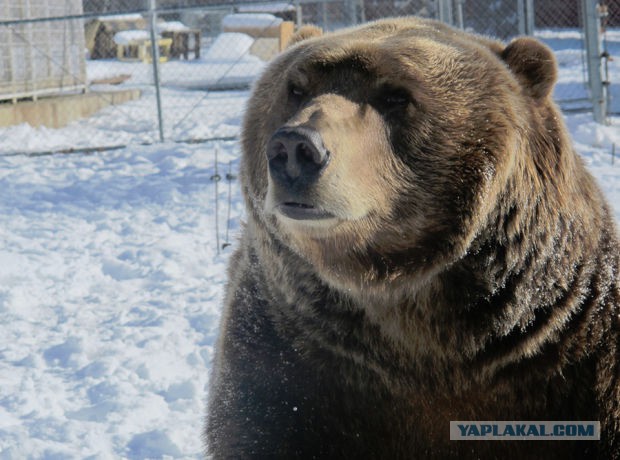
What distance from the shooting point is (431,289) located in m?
2.56

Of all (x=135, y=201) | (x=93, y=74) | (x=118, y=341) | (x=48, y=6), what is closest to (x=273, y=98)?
(x=118, y=341)

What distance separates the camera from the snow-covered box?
13.2 m

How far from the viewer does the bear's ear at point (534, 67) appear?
274cm

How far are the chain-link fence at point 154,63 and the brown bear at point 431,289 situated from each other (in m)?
7.10

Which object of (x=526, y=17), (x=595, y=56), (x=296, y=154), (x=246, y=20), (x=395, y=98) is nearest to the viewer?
(x=296, y=154)

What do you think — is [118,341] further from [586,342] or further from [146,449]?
[586,342]

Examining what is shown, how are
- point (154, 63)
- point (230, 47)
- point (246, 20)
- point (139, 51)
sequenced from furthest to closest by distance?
1. point (246, 20)
2. point (139, 51)
3. point (230, 47)
4. point (154, 63)

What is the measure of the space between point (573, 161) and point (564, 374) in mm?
662

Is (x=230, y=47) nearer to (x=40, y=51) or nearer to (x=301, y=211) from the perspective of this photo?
(x=40, y=51)

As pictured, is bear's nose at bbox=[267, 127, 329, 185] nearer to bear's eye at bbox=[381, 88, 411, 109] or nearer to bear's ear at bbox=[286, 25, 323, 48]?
bear's eye at bbox=[381, 88, 411, 109]

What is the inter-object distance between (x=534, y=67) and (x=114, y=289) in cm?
388

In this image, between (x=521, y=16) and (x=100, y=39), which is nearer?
(x=521, y=16)

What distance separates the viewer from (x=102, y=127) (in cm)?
1275

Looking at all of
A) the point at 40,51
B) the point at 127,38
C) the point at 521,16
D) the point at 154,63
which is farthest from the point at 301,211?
the point at 127,38
